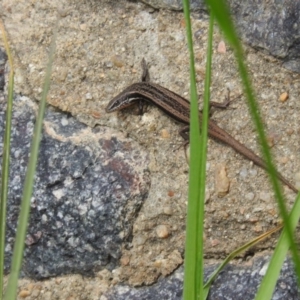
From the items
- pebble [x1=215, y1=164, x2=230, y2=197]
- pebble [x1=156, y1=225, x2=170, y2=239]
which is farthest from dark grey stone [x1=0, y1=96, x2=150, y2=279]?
pebble [x1=215, y1=164, x2=230, y2=197]

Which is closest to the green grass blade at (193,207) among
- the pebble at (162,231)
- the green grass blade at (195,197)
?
the green grass blade at (195,197)

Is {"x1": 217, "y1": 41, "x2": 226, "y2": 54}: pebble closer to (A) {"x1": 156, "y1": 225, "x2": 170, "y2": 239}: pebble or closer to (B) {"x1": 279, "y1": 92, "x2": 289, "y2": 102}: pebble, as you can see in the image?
(B) {"x1": 279, "y1": 92, "x2": 289, "y2": 102}: pebble

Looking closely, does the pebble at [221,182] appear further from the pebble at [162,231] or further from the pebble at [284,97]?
the pebble at [284,97]

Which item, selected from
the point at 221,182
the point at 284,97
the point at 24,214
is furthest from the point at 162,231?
the point at 24,214

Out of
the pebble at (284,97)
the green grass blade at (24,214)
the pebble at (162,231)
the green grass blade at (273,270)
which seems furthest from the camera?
the pebble at (284,97)

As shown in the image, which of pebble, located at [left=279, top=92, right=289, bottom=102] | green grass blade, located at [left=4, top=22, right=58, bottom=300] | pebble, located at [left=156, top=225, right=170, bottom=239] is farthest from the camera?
pebble, located at [left=279, top=92, right=289, bottom=102]

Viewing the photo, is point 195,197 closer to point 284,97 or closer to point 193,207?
point 193,207

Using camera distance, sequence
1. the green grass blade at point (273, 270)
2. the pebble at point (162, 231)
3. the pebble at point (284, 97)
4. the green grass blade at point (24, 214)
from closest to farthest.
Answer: the green grass blade at point (24, 214) < the green grass blade at point (273, 270) < the pebble at point (162, 231) < the pebble at point (284, 97)
